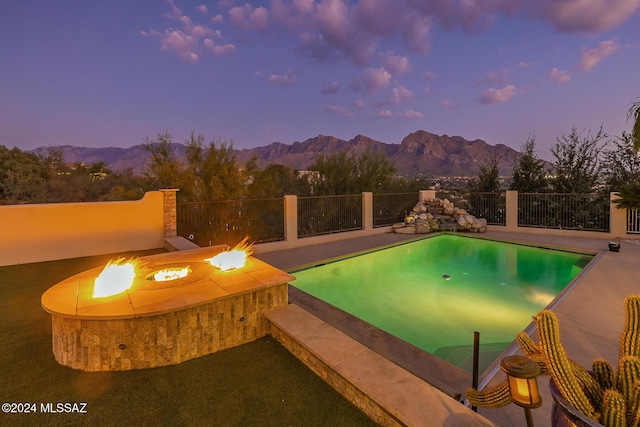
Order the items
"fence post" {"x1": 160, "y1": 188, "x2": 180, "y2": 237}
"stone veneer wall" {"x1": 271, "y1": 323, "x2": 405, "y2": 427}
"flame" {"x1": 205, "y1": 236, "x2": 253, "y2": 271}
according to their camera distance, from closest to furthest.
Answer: "stone veneer wall" {"x1": 271, "y1": 323, "x2": 405, "y2": 427} < "flame" {"x1": 205, "y1": 236, "x2": 253, "y2": 271} < "fence post" {"x1": 160, "y1": 188, "x2": 180, "y2": 237}

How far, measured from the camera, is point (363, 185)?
14.3m

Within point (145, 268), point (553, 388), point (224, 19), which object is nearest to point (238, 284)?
point (145, 268)

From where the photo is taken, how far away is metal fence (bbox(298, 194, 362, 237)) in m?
10.3

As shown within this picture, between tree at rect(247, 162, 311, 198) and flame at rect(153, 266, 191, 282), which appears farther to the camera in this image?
tree at rect(247, 162, 311, 198)

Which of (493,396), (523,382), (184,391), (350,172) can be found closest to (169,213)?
(184,391)

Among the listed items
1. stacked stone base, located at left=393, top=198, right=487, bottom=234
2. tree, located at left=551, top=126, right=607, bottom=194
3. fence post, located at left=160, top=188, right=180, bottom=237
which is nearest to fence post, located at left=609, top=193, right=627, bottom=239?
tree, located at left=551, top=126, right=607, bottom=194

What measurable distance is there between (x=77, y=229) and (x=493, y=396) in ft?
29.4

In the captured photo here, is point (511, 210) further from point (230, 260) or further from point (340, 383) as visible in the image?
point (340, 383)

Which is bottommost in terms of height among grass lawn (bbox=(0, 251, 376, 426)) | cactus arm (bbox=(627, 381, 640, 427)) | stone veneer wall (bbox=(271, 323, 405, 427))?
grass lawn (bbox=(0, 251, 376, 426))

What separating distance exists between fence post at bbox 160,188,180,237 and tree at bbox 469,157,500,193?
13.0 m

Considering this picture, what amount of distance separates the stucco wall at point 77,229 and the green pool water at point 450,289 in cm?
444

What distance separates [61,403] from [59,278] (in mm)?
4176

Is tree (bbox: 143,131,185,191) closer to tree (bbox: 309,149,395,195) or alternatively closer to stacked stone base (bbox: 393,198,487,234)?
tree (bbox: 309,149,395,195)

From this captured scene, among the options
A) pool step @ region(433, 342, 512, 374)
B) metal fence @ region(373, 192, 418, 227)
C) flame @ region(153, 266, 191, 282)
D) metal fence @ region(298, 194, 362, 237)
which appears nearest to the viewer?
pool step @ region(433, 342, 512, 374)
